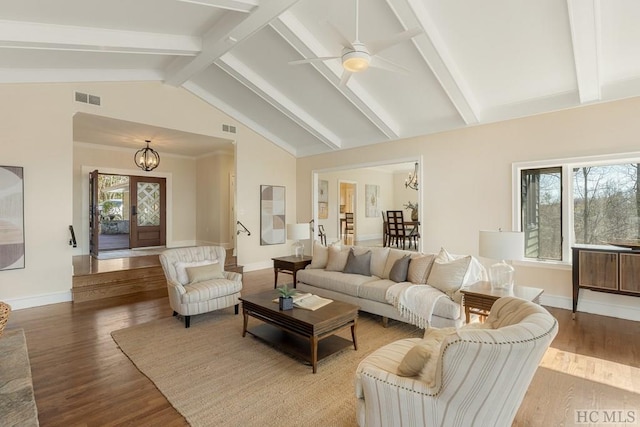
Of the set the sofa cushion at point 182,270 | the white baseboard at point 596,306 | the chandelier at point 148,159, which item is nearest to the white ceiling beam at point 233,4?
the sofa cushion at point 182,270

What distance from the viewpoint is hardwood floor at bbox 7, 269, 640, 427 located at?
224 centimetres

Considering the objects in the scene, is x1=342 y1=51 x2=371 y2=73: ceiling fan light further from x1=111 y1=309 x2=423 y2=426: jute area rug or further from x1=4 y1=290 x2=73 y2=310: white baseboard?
x1=4 y1=290 x2=73 y2=310: white baseboard

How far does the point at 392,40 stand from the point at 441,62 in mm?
1769

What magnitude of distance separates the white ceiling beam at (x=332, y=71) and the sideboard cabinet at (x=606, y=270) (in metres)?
3.59

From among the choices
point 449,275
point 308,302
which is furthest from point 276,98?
point 449,275

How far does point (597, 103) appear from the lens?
4.20m

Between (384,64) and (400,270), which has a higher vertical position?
(384,64)

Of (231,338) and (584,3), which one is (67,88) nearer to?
(231,338)

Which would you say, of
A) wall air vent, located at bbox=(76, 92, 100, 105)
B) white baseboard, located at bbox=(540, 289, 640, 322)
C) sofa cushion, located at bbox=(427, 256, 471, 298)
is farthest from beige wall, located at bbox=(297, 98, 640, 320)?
wall air vent, located at bbox=(76, 92, 100, 105)

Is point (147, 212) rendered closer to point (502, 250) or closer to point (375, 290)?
point (375, 290)

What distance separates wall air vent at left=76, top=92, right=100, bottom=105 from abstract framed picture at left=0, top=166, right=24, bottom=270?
4.60ft

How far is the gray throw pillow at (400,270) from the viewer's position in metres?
4.02

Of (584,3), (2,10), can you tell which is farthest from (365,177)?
Answer: (2,10)

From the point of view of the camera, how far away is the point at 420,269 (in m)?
3.90
